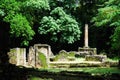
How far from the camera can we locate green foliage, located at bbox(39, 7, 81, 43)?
40.8 meters

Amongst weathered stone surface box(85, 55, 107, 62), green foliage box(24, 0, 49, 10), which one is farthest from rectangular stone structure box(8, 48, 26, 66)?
green foliage box(24, 0, 49, 10)

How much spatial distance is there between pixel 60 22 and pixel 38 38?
403 cm

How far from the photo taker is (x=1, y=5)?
122ft

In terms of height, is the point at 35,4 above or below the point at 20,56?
above

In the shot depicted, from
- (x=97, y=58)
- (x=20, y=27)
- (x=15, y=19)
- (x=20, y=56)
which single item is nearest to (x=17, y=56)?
(x=20, y=56)

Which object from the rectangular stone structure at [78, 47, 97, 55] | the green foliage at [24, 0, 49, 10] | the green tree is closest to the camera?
the rectangular stone structure at [78, 47, 97, 55]

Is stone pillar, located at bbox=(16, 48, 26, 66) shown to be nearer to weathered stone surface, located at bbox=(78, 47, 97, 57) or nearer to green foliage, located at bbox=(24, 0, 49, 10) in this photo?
weathered stone surface, located at bbox=(78, 47, 97, 57)

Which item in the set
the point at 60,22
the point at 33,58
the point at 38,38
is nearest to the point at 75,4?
the point at 60,22

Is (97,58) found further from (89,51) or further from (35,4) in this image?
(35,4)

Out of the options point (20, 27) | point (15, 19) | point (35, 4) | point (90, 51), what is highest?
point (35, 4)

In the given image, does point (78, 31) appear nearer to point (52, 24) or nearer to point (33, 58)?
point (52, 24)

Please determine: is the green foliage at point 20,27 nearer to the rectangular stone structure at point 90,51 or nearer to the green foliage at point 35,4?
the green foliage at point 35,4

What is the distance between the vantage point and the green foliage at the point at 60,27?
134 feet

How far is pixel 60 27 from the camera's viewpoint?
41438 mm
